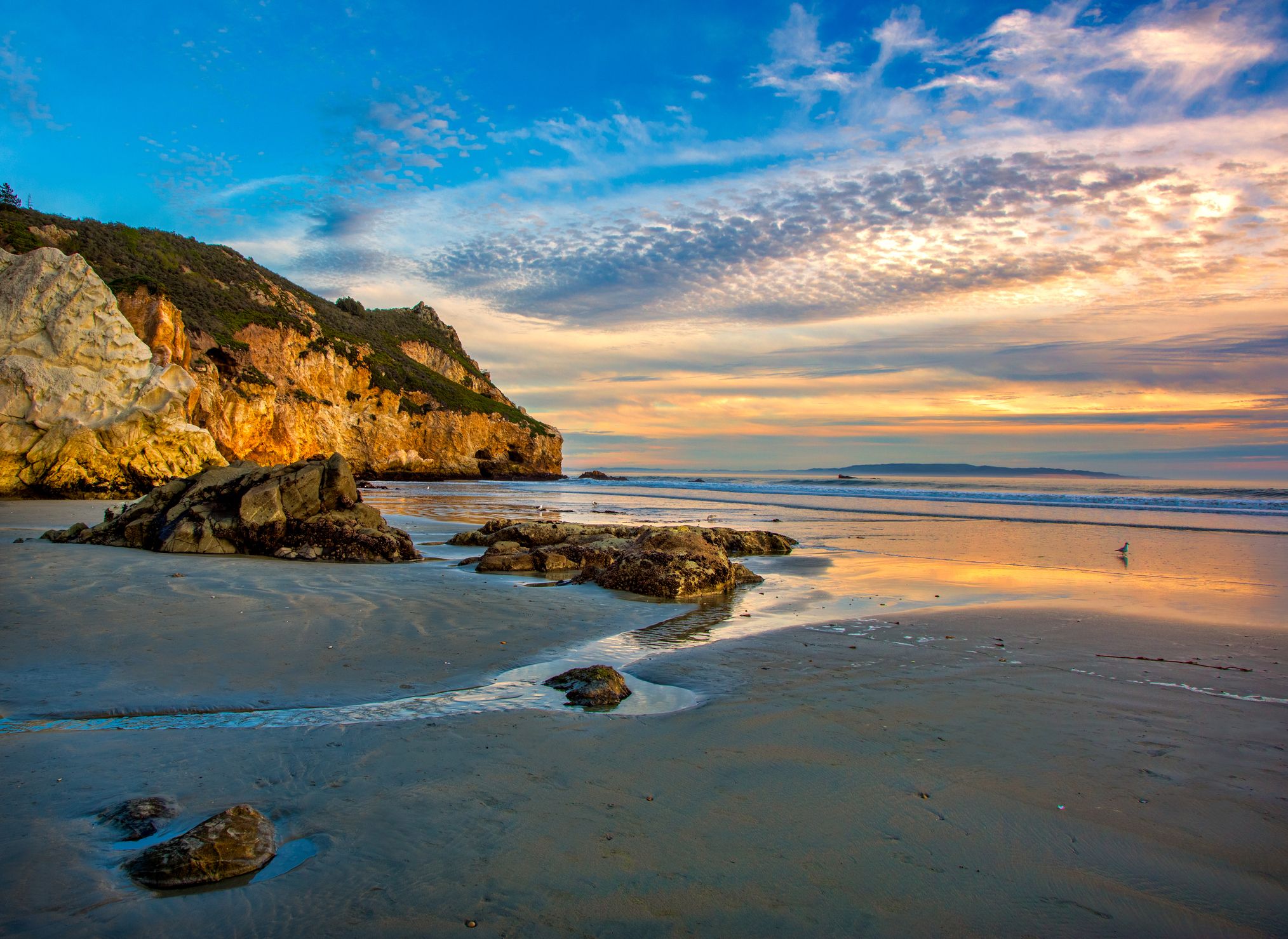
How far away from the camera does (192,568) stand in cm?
916

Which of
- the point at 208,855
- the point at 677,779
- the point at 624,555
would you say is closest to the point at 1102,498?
the point at 624,555

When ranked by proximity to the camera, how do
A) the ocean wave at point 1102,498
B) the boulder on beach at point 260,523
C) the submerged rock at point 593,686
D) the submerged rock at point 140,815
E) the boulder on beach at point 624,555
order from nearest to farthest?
1. the submerged rock at point 140,815
2. the submerged rock at point 593,686
3. the boulder on beach at point 624,555
4. the boulder on beach at point 260,523
5. the ocean wave at point 1102,498

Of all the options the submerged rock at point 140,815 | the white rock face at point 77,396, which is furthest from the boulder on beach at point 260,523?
the white rock face at point 77,396

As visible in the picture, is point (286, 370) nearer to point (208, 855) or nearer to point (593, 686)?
point (593, 686)

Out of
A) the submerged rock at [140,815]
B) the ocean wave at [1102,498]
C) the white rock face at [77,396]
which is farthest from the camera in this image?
the ocean wave at [1102,498]

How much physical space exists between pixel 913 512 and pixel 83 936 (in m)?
27.6

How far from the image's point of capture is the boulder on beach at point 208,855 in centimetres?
248

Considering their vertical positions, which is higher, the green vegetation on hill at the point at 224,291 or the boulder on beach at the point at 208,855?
the green vegetation on hill at the point at 224,291

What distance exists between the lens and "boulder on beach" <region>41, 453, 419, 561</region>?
36.0 feet

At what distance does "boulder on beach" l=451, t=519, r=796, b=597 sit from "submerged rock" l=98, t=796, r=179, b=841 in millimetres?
6615

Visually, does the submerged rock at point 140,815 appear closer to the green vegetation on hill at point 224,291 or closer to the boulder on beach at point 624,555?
the boulder on beach at point 624,555

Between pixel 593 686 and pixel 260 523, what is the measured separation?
8664 mm

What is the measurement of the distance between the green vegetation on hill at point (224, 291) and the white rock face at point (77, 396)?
9933 millimetres

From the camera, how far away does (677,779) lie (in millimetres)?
3564
